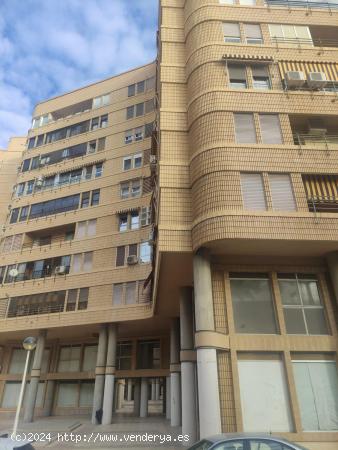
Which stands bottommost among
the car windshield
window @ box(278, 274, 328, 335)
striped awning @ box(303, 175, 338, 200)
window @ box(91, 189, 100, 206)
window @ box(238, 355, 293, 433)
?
the car windshield

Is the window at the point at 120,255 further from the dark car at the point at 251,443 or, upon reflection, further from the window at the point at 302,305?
the dark car at the point at 251,443

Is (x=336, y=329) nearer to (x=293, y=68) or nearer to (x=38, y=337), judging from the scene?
(x=293, y=68)

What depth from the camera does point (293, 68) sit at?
1472 centimetres

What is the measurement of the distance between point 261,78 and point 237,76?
1118mm

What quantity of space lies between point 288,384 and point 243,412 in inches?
65.7

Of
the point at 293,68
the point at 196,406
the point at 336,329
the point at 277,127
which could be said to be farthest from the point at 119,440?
the point at 293,68

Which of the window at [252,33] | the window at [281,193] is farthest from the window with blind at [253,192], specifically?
the window at [252,33]

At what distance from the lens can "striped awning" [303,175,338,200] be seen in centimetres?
1241

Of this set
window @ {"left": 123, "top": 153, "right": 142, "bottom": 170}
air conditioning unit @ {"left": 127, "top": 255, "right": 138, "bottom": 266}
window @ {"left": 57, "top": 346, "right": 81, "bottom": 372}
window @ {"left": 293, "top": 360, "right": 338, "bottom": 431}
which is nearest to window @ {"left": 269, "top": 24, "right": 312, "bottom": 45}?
window @ {"left": 123, "top": 153, "right": 142, "bottom": 170}

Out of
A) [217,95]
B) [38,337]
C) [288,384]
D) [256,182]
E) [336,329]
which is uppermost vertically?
[217,95]

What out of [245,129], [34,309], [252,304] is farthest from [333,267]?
[34,309]

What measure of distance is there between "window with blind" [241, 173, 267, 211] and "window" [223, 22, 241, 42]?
7433 mm

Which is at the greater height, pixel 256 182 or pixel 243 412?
pixel 256 182

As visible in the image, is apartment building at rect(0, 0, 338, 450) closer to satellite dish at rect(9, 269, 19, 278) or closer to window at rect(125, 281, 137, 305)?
window at rect(125, 281, 137, 305)
